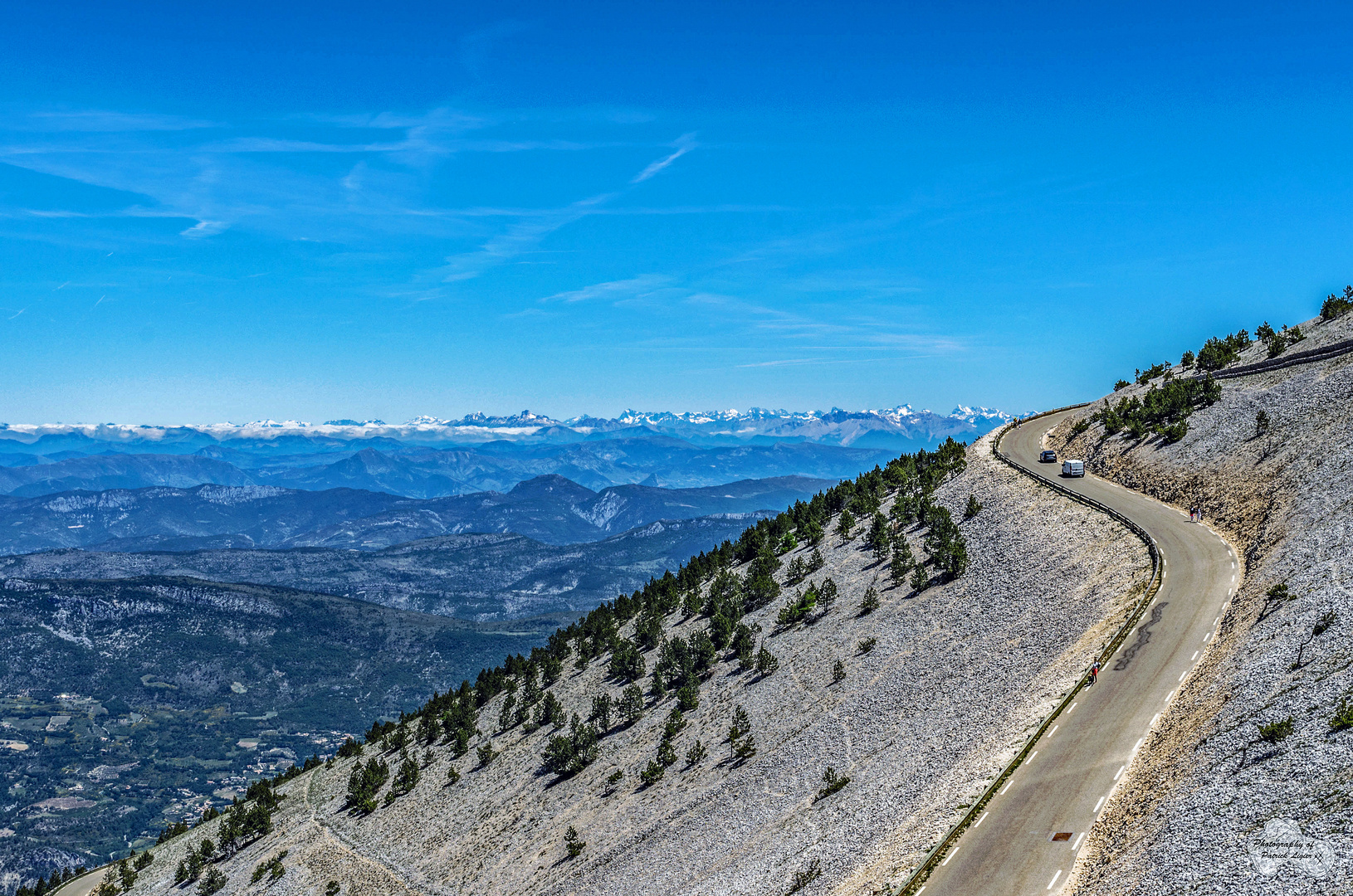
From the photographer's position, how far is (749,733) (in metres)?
60.4

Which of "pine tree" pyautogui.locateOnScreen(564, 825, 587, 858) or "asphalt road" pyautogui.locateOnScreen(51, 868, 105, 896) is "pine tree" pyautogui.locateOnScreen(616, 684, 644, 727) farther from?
"asphalt road" pyautogui.locateOnScreen(51, 868, 105, 896)

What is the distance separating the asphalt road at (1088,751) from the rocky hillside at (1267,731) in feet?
3.64

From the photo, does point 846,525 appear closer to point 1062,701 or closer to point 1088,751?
point 1062,701

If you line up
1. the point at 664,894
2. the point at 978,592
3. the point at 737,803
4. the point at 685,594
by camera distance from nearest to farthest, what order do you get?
the point at 664,894 → the point at 737,803 → the point at 978,592 → the point at 685,594

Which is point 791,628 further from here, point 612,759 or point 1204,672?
point 1204,672

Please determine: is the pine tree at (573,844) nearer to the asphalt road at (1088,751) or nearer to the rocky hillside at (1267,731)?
the asphalt road at (1088,751)

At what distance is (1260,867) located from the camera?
84.8 ft

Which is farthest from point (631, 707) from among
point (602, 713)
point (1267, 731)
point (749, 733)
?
point (1267, 731)

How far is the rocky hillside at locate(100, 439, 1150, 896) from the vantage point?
44.8 m

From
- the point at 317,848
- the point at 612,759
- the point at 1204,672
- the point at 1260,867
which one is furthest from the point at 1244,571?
the point at 317,848

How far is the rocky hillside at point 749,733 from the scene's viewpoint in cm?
4475

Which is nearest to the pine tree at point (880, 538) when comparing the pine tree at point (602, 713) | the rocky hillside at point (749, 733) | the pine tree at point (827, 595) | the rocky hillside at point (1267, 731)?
the rocky hillside at point (749, 733)

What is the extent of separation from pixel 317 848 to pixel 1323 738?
75113mm

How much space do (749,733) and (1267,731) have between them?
114ft
